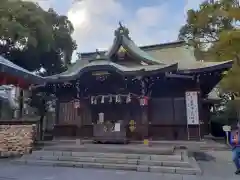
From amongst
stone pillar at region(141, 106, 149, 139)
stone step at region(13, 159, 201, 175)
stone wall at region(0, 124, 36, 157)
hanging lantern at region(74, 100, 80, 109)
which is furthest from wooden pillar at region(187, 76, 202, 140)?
stone wall at region(0, 124, 36, 157)

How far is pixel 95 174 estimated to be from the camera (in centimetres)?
703

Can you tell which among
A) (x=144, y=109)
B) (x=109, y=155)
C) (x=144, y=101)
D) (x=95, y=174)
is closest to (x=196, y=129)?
(x=144, y=109)

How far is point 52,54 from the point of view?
826 inches

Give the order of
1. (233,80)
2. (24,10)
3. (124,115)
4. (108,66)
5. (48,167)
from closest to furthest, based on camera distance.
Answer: (48,167) → (108,66) → (124,115) → (233,80) → (24,10)

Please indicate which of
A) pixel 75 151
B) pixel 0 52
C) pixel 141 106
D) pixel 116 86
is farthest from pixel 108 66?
pixel 0 52

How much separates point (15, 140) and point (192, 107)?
8.00 metres

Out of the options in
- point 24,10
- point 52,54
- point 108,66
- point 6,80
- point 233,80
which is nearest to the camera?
point 6,80

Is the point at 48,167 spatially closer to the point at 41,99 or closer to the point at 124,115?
the point at 124,115

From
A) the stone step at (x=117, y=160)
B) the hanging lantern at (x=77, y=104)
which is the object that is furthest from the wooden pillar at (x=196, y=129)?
the hanging lantern at (x=77, y=104)

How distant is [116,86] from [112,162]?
5293 mm

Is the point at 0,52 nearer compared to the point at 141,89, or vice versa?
the point at 141,89

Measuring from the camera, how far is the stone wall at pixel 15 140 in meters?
9.99

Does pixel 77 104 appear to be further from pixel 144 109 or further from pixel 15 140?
pixel 15 140

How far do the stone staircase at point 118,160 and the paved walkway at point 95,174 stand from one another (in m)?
0.40
